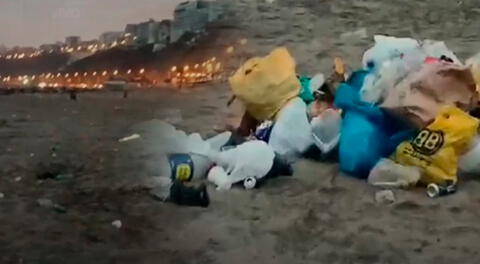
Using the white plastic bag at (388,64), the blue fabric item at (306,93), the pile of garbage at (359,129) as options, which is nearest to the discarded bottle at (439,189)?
the pile of garbage at (359,129)

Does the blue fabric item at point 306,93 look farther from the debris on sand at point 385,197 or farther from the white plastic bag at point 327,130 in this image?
the debris on sand at point 385,197

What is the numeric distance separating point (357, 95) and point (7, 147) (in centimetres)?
97

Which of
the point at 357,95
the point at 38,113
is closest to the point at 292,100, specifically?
the point at 357,95

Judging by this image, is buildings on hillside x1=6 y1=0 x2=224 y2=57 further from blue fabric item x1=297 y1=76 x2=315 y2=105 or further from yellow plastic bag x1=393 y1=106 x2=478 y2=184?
yellow plastic bag x1=393 y1=106 x2=478 y2=184

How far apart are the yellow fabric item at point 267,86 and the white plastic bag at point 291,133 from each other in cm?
5

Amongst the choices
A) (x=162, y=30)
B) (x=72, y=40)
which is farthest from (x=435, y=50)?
(x=72, y=40)

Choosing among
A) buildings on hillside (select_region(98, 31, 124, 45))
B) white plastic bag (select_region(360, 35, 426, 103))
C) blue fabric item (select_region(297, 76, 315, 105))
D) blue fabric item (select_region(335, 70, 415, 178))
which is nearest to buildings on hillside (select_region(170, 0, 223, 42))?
buildings on hillside (select_region(98, 31, 124, 45))

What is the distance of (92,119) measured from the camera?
9.11 feet

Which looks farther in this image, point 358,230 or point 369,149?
point 369,149

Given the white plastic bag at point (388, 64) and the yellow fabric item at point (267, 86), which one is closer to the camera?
the white plastic bag at point (388, 64)

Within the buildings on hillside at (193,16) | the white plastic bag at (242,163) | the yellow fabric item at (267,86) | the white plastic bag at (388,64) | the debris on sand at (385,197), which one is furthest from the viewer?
the buildings on hillside at (193,16)

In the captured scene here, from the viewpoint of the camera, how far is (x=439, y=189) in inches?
80.4

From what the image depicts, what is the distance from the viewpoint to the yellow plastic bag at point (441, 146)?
6.80ft

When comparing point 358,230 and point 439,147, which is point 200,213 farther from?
point 439,147
